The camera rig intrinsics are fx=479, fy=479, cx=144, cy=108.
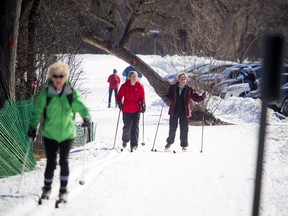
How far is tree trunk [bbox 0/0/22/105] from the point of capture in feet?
26.0

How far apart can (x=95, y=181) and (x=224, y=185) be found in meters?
1.88

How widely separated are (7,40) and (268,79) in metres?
5.21

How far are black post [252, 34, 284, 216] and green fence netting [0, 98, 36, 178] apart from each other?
3.93m

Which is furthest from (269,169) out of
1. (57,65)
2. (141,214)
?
(57,65)

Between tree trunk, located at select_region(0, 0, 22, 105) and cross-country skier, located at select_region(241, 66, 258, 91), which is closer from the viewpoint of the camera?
tree trunk, located at select_region(0, 0, 22, 105)

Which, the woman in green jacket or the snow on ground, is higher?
the woman in green jacket

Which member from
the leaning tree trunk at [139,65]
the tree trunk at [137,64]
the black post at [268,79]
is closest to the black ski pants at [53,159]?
the black post at [268,79]

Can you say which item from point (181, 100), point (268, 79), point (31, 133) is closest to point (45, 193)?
point (31, 133)

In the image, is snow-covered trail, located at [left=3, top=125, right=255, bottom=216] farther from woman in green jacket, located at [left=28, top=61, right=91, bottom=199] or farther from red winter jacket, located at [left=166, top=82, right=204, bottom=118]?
red winter jacket, located at [left=166, top=82, right=204, bottom=118]

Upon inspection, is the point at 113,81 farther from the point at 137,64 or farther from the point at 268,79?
the point at 268,79

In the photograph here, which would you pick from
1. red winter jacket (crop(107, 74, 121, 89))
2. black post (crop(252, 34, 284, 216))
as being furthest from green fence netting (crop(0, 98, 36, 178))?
red winter jacket (crop(107, 74, 121, 89))

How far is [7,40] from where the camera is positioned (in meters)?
7.97

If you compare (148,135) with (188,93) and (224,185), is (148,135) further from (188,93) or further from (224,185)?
(224,185)

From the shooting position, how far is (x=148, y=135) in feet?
41.9
